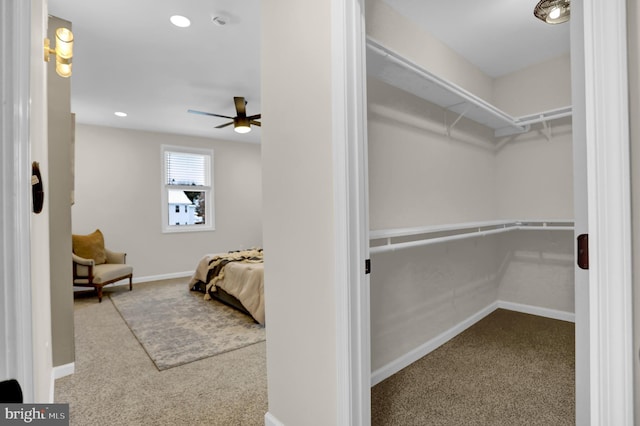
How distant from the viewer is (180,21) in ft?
8.52

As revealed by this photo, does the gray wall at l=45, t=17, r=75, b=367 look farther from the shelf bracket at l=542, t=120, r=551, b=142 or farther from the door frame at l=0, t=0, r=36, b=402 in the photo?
the shelf bracket at l=542, t=120, r=551, b=142

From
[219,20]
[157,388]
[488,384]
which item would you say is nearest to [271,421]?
[157,388]

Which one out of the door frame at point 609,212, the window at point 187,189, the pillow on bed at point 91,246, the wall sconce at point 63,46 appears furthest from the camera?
the window at point 187,189

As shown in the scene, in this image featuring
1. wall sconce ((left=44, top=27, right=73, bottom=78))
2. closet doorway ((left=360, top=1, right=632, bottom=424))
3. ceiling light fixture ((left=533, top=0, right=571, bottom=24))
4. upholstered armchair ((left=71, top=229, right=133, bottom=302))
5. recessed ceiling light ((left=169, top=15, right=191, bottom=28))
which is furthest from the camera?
upholstered armchair ((left=71, top=229, right=133, bottom=302))

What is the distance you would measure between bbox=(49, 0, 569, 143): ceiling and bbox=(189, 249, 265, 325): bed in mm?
2220

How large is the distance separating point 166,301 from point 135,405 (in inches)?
101

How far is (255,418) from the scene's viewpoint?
6.27 feet

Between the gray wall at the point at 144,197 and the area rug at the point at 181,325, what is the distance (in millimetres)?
1091

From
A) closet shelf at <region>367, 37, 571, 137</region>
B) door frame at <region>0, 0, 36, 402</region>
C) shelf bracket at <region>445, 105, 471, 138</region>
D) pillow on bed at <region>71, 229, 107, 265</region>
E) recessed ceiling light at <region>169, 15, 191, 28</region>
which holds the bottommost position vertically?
pillow on bed at <region>71, 229, 107, 265</region>

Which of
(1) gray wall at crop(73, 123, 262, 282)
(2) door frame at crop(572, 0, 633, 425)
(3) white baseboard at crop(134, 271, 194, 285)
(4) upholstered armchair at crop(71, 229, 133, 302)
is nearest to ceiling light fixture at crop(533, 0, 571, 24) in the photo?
(2) door frame at crop(572, 0, 633, 425)

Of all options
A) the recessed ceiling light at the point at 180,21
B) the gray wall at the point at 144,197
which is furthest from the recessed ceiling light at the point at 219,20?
the gray wall at the point at 144,197

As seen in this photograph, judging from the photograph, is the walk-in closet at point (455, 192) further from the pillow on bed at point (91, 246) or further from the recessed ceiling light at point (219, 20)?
the pillow on bed at point (91, 246)

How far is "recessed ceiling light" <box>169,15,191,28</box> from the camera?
2543mm

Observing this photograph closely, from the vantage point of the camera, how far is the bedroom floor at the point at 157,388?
1.95m
